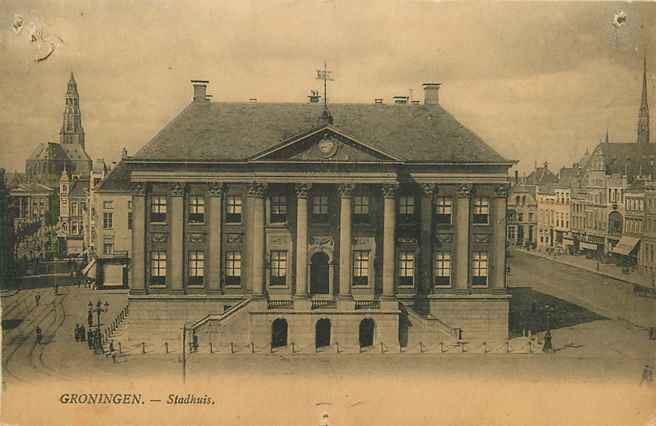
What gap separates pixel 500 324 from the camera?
3709 centimetres

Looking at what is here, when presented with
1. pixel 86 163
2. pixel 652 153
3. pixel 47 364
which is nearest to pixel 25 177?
Result: pixel 86 163

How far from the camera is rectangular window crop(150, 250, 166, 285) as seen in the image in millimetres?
37062

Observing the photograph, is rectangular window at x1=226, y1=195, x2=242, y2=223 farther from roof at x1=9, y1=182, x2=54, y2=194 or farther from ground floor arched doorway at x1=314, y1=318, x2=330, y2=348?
roof at x1=9, y1=182, x2=54, y2=194

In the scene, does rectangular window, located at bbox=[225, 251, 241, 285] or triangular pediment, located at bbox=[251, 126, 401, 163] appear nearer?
triangular pediment, located at bbox=[251, 126, 401, 163]

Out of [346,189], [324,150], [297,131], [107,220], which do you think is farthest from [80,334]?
[297,131]

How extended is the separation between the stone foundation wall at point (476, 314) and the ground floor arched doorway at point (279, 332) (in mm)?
7787

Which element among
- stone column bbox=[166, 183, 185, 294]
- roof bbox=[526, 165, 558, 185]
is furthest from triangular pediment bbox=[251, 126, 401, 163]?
roof bbox=[526, 165, 558, 185]

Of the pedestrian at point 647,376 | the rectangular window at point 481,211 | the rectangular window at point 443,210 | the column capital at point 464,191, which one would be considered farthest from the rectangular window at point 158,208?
the pedestrian at point 647,376

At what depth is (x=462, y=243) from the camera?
1480 inches

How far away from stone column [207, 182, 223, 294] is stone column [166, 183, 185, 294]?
4.57 ft

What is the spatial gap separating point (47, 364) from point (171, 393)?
6.43m

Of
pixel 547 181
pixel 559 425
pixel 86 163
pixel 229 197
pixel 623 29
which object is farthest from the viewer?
pixel 547 181

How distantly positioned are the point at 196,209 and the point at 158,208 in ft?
6.45

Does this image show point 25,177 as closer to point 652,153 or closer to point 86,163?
point 86,163
